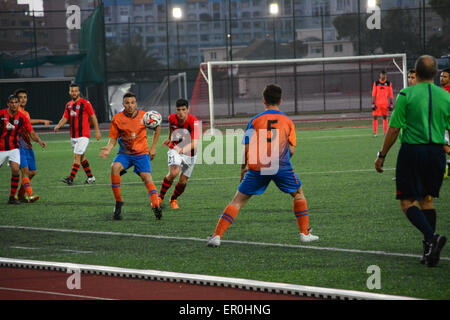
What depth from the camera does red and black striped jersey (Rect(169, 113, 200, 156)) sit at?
9805 mm

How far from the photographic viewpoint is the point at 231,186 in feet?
40.8

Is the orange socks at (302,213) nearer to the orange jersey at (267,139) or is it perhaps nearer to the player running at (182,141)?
the orange jersey at (267,139)

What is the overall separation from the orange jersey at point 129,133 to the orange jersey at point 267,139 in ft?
8.73

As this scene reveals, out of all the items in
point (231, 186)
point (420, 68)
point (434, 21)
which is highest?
point (434, 21)

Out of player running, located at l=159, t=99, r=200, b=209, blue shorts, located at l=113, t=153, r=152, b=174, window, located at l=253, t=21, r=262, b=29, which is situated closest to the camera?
blue shorts, located at l=113, t=153, r=152, b=174

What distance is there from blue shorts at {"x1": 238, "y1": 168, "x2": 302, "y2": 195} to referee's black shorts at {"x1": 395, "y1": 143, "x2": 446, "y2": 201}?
1356 mm

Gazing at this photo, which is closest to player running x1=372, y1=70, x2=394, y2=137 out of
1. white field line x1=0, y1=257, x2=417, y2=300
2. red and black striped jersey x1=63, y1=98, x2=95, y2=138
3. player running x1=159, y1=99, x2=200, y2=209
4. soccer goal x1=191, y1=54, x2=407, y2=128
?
soccer goal x1=191, y1=54, x2=407, y2=128

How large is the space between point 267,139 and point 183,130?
10.3ft

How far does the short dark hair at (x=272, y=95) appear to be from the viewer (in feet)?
22.7

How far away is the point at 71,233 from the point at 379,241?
12.9ft

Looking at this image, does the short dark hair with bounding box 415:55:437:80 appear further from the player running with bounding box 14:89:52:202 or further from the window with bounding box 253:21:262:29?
the window with bounding box 253:21:262:29

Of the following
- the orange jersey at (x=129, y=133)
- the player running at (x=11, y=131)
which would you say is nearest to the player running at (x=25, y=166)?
the player running at (x=11, y=131)

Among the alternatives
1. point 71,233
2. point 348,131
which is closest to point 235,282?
point 71,233

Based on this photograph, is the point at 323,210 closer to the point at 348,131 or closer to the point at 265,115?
the point at 265,115
